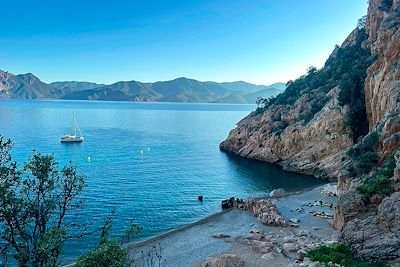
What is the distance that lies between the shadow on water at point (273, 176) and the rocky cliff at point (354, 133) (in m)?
2.55

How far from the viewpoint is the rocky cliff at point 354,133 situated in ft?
98.4

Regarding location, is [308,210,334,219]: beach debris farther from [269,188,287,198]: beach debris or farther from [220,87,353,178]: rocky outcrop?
[220,87,353,178]: rocky outcrop

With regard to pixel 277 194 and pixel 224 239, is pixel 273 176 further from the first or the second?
pixel 224 239

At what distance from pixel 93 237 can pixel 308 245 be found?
2259 centimetres

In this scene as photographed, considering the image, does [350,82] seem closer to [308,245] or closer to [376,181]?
[376,181]

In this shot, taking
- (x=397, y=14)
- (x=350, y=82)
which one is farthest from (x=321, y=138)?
(x=397, y=14)

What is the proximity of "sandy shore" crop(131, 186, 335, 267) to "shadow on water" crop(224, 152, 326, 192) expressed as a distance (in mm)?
13993

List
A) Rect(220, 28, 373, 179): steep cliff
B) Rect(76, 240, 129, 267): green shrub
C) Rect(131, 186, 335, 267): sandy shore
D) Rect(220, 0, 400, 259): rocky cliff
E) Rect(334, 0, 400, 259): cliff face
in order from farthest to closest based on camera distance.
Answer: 1. Rect(220, 28, 373, 179): steep cliff
2. Rect(131, 186, 335, 267): sandy shore
3. Rect(220, 0, 400, 259): rocky cliff
4. Rect(334, 0, 400, 259): cliff face
5. Rect(76, 240, 129, 267): green shrub

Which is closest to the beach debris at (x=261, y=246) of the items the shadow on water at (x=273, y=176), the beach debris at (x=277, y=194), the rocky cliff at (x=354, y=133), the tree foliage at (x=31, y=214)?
the rocky cliff at (x=354, y=133)

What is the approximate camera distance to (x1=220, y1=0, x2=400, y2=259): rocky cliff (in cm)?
2998

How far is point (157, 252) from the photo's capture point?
113 ft

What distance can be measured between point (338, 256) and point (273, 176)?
1658 inches

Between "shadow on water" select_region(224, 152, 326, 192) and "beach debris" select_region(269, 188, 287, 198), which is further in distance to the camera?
"shadow on water" select_region(224, 152, 326, 192)

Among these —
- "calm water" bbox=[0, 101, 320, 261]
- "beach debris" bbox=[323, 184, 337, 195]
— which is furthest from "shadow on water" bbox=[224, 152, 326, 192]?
"beach debris" bbox=[323, 184, 337, 195]
